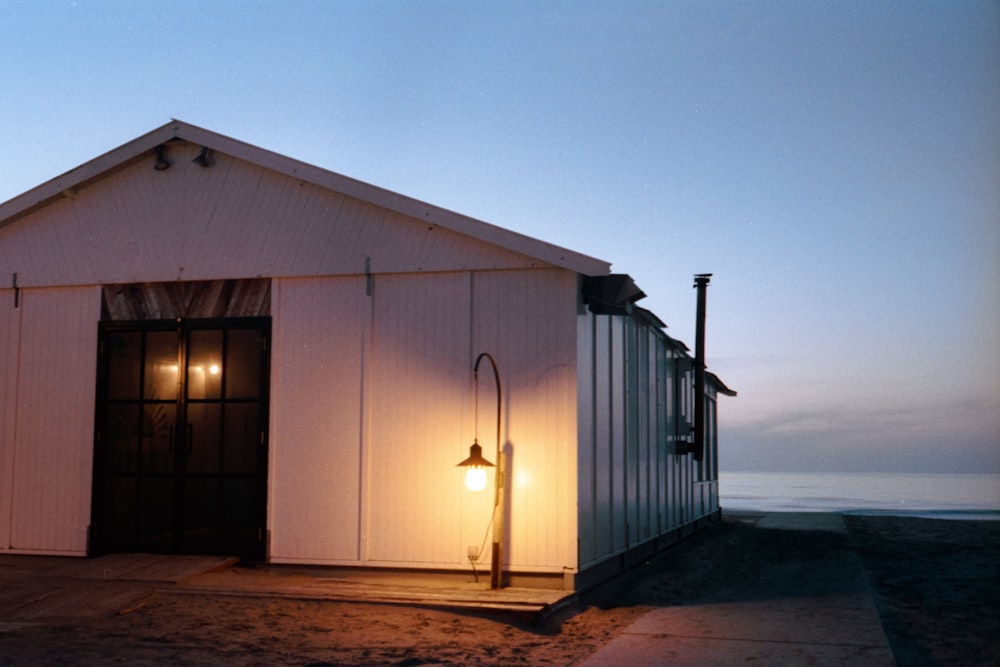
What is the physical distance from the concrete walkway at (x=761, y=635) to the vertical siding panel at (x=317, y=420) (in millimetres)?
3188

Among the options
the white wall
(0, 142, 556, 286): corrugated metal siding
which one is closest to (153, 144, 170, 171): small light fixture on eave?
(0, 142, 556, 286): corrugated metal siding

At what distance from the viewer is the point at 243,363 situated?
1032cm

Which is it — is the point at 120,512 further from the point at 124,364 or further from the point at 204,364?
the point at 204,364

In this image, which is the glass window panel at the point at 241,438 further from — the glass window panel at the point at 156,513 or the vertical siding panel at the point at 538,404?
the vertical siding panel at the point at 538,404

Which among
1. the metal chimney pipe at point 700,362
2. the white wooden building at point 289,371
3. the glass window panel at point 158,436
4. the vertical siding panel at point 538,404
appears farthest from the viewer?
the metal chimney pipe at point 700,362

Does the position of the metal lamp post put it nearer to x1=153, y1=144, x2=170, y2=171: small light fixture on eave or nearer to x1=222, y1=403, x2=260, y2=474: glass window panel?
x1=222, y1=403, x2=260, y2=474: glass window panel

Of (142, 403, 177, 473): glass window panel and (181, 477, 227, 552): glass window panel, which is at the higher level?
(142, 403, 177, 473): glass window panel

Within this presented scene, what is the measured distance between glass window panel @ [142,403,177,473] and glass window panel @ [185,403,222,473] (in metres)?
0.21

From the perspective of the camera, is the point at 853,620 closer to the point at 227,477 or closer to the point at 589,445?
the point at 589,445

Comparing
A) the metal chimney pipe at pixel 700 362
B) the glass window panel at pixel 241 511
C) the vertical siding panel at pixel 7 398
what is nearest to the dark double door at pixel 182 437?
the glass window panel at pixel 241 511

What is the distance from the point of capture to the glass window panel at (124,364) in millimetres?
10609

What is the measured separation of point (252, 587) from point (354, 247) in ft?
11.2

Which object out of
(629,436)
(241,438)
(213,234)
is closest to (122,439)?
(241,438)

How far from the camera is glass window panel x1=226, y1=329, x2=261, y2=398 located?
1027cm
